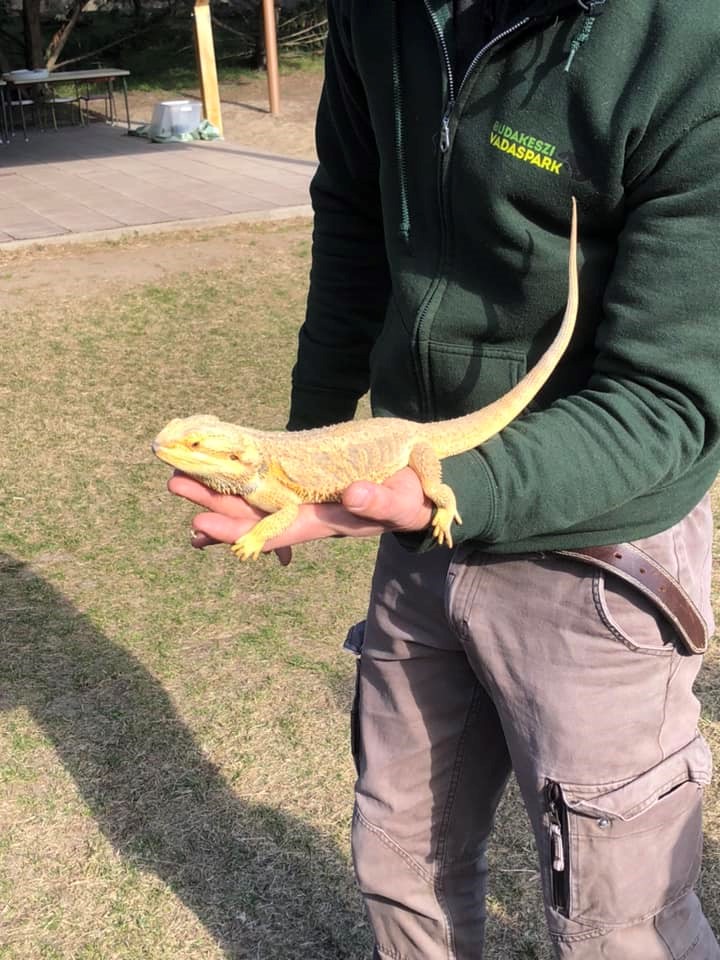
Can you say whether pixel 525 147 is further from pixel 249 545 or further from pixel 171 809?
pixel 171 809

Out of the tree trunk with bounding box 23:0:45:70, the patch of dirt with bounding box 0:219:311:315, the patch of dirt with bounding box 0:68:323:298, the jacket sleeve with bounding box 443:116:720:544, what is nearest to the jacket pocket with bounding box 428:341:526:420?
the jacket sleeve with bounding box 443:116:720:544

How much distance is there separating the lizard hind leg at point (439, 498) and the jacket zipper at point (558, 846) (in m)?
0.58

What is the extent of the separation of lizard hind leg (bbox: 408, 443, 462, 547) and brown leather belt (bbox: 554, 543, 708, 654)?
0.93ft

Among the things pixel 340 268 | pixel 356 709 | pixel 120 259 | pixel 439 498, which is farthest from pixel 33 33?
pixel 439 498

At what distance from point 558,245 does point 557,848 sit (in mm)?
1129

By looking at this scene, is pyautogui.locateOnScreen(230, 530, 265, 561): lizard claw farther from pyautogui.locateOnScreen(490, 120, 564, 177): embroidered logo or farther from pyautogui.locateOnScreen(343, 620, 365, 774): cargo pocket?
pyautogui.locateOnScreen(490, 120, 564, 177): embroidered logo

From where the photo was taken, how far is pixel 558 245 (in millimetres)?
1935

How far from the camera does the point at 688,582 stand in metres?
2.06

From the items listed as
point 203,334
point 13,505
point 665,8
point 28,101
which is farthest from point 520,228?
point 28,101

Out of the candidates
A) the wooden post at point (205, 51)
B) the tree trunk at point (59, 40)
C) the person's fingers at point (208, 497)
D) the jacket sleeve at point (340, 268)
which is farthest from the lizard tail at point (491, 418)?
the tree trunk at point (59, 40)

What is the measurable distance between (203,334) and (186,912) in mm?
5907

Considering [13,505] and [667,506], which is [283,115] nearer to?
[13,505]

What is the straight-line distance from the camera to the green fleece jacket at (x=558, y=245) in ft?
5.67

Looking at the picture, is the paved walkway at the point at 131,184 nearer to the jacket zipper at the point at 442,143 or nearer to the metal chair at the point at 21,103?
the metal chair at the point at 21,103
